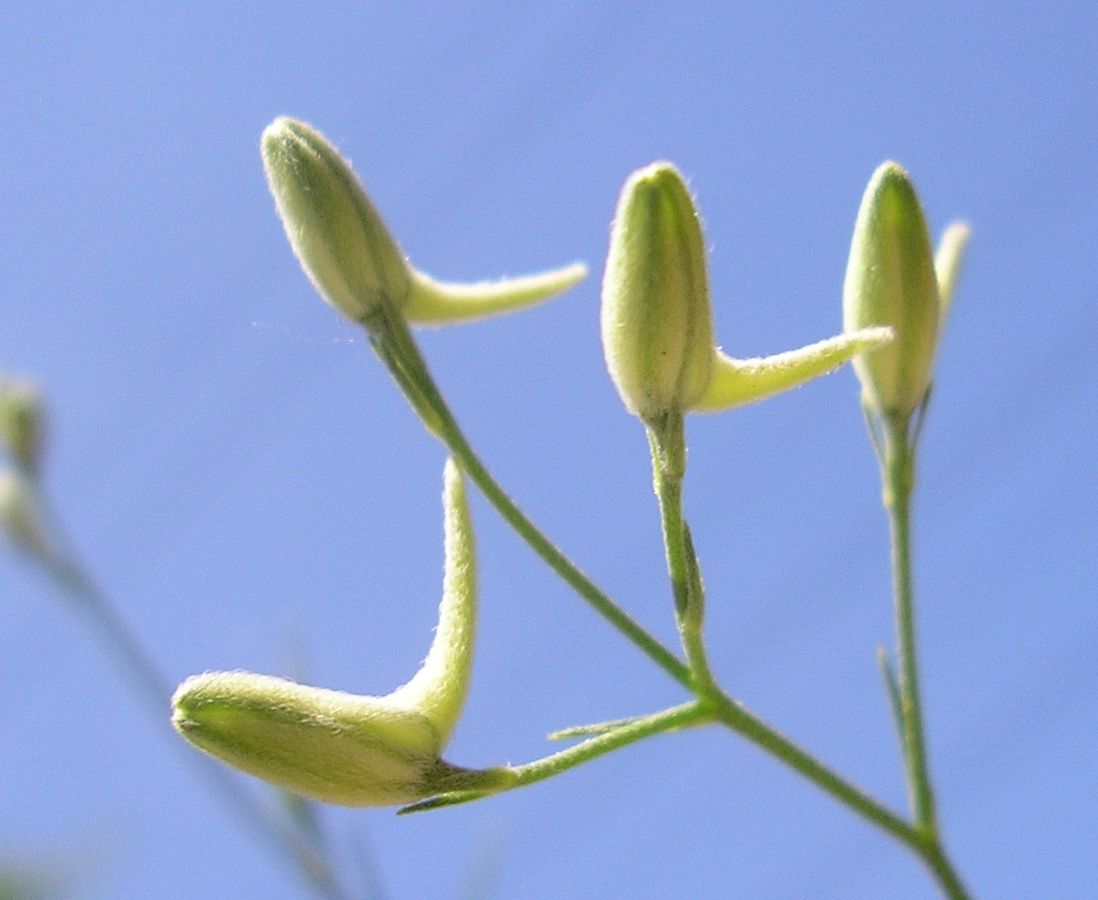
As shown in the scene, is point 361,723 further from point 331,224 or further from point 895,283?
point 895,283

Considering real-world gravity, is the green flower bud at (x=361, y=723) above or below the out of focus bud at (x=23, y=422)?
below

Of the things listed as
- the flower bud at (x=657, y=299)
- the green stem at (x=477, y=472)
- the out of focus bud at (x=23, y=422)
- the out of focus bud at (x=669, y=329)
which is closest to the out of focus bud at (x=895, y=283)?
the out of focus bud at (x=669, y=329)

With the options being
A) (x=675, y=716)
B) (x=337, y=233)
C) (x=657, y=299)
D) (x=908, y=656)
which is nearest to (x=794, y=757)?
(x=675, y=716)

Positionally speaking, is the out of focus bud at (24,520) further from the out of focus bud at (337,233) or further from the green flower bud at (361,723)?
the green flower bud at (361,723)

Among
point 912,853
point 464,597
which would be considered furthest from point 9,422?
point 912,853

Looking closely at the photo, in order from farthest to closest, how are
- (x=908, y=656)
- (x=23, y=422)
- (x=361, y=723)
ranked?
(x=23, y=422)
(x=908, y=656)
(x=361, y=723)
